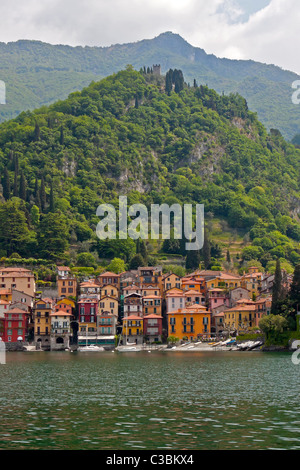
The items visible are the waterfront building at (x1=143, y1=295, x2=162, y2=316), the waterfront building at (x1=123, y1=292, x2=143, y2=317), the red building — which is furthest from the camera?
the waterfront building at (x1=143, y1=295, x2=162, y2=316)

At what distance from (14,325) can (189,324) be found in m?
27.1

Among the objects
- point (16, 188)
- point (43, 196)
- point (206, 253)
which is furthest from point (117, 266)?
point (16, 188)

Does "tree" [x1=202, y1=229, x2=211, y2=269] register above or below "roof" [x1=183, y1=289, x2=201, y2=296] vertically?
above

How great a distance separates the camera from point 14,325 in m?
118

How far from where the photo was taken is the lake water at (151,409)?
103 feet

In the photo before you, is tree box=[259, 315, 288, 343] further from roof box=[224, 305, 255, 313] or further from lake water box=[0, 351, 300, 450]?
lake water box=[0, 351, 300, 450]

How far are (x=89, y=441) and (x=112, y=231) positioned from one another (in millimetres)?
142205

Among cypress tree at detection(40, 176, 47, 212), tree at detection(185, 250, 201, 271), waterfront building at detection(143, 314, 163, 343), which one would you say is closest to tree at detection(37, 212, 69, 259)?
cypress tree at detection(40, 176, 47, 212)

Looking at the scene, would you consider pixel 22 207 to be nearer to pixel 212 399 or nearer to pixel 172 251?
pixel 172 251

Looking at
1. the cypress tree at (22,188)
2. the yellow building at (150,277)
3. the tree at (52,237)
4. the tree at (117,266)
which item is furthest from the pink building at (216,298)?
the cypress tree at (22,188)

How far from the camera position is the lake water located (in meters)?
31.4

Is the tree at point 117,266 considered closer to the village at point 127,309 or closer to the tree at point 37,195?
the village at point 127,309

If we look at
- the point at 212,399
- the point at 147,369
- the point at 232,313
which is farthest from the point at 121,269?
the point at 212,399

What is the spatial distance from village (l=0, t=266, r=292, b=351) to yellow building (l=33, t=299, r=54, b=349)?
2cm
